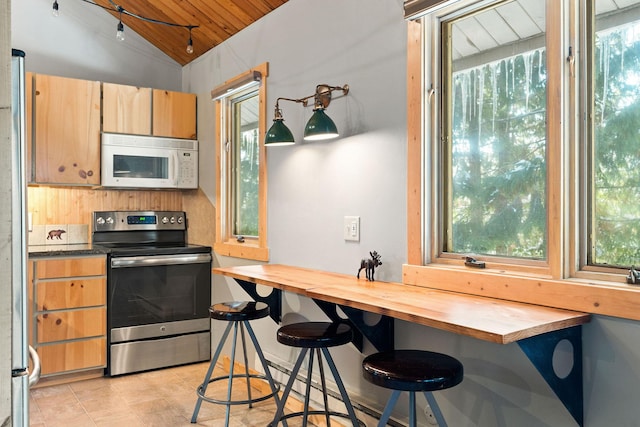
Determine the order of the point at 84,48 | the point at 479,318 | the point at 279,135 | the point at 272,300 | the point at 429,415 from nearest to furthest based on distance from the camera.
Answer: the point at 479,318, the point at 429,415, the point at 279,135, the point at 272,300, the point at 84,48

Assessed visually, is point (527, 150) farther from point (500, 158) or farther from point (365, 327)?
point (365, 327)

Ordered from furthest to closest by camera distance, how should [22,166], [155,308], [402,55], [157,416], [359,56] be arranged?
1. [155,308]
2. [157,416]
3. [359,56]
4. [402,55]
5. [22,166]

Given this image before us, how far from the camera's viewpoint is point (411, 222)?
7.55 ft

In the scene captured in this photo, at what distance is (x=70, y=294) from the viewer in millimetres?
3615

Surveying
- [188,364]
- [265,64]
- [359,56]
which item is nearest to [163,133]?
[265,64]

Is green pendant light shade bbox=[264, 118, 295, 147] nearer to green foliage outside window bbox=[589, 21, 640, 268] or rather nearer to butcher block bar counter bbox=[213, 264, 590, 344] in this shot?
butcher block bar counter bbox=[213, 264, 590, 344]

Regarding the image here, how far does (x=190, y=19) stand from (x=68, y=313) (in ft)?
7.37

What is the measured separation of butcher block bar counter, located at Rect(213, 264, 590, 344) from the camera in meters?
1.50

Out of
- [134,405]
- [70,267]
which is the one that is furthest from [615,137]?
[70,267]

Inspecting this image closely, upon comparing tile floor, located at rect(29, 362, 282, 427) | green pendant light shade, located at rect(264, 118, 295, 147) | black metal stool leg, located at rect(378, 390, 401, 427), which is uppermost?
green pendant light shade, located at rect(264, 118, 295, 147)

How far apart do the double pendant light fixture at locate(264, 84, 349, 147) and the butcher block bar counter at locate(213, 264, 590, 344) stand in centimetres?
70

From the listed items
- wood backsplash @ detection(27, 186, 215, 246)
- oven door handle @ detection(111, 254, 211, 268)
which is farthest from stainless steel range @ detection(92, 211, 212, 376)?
wood backsplash @ detection(27, 186, 215, 246)

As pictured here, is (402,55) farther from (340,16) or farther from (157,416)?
(157,416)

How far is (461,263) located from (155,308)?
100 inches
